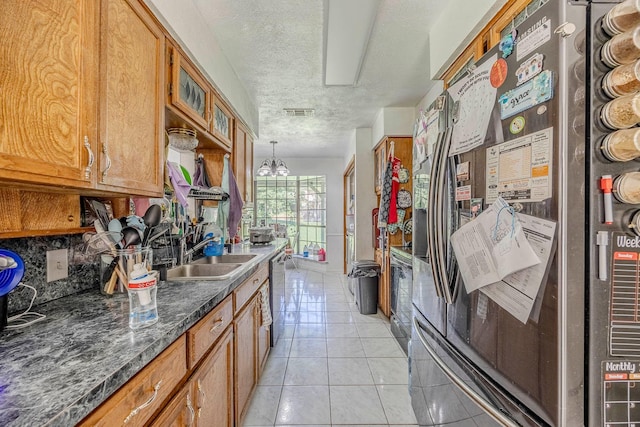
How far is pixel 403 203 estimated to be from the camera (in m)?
3.27

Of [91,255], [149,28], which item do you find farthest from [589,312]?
[149,28]

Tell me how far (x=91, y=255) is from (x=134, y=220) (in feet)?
0.78

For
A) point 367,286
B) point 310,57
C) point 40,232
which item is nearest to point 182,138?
point 40,232

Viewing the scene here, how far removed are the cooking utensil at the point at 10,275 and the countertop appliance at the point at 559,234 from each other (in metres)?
1.54

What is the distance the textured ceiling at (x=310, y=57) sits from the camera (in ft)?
5.98

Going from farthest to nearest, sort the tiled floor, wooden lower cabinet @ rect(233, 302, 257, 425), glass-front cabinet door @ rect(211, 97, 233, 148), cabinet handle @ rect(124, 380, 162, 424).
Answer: glass-front cabinet door @ rect(211, 97, 233, 148)
the tiled floor
wooden lower cabinet @ rect(233, 302, 257, 425)
cabinet handle @ rect(124, 380, 162, 424)

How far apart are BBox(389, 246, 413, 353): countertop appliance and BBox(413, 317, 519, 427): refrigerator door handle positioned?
3.46 feet

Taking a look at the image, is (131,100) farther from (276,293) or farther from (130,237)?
(276,293)

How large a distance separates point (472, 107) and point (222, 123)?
199cm

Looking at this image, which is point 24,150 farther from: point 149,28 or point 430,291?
point 430,291

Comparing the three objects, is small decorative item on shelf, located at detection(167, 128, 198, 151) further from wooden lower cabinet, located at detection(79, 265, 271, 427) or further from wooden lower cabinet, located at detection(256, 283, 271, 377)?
wooden lower cabinet, located at detection(256, 283, 271, 377)

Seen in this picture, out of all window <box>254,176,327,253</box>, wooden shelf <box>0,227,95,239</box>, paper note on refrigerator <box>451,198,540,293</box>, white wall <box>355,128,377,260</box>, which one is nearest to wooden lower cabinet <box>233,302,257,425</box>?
wooden shelf <box>0,227,95,239</box>

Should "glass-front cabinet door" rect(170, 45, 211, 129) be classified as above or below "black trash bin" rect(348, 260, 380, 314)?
above

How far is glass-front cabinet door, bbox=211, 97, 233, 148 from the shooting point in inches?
87.8
